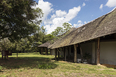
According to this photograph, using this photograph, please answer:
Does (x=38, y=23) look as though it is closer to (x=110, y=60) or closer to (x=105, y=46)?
(x=105, y=46)

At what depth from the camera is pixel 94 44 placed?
10992 millimetres

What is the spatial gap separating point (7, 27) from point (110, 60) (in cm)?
1186

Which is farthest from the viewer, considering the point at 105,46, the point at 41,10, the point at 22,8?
the point at 41,10

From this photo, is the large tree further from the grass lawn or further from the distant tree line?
the grass lawn

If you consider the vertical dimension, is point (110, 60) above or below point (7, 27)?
below

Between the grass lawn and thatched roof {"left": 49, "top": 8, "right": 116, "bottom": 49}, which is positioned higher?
thatched roof {"left": 49, "top": 8, "right": 116, "bottom": 49}

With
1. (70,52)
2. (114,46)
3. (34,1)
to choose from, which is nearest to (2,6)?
(34,1)

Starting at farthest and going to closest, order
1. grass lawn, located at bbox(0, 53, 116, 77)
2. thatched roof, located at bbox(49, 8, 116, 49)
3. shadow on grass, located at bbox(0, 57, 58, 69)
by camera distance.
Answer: shadow on grass, located at bbox(0, 57, 58, 69), thatched roof, located at bbox(49, 8, 116, 49), grass lawn, located at bbox(0, 53, 116, 77)

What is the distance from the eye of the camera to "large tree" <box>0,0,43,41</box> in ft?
26.3

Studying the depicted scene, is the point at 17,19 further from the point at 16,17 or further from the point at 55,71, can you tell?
the point at 55,71

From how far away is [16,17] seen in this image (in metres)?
9.34

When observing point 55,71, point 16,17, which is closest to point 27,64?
point 55,71

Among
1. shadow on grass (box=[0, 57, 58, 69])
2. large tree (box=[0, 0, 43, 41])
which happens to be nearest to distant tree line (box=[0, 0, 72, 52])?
large tree (box=[0, 0, 43, 41])

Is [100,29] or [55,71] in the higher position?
[100,29]
